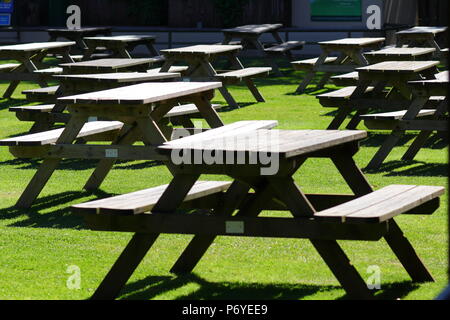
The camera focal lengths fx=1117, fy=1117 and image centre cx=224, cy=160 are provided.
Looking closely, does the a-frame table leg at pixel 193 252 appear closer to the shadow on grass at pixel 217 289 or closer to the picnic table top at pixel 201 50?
the shadow on grass at pixel 217 289

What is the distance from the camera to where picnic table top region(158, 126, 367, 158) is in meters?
5.37

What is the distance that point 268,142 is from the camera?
5.66 metres

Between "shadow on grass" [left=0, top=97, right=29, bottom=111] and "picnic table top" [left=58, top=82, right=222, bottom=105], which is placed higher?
"picnic table top" [left=58, top=82, right=222, bottom=105]

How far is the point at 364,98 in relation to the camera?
12312mm

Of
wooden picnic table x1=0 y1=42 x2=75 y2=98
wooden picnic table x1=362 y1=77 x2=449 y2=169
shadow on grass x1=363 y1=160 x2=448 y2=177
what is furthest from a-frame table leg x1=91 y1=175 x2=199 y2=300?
wooden picnic table x1=0 y1=42 x2=75 y2=98

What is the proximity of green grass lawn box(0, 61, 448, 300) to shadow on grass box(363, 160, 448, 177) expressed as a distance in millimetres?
18

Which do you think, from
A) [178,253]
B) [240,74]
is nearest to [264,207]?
[178,253]

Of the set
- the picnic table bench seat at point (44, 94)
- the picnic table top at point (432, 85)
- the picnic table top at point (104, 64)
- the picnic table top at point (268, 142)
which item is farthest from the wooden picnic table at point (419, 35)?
the picnic table top at point (268, 142)

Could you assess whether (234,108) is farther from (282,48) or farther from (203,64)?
(282,48)

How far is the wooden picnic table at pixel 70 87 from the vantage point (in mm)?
10023

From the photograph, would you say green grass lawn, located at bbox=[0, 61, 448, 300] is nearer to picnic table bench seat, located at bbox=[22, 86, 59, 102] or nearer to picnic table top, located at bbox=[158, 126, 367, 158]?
picnic table top, located at bbox=[158, 126, 367, 158]

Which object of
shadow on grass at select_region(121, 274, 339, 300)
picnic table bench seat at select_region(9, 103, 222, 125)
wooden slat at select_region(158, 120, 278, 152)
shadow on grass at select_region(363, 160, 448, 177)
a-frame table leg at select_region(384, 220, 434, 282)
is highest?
wooden slat at select_region(158, 120, 278, 152)

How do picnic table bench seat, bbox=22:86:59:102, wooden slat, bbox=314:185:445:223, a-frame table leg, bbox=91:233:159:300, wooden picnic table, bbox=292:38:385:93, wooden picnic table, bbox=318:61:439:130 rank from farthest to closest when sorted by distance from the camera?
wooden picnic table, bbox=292:38:385:93
picnic table bench seat, bbox=22:86:59:102
wooden picnic table, bbox=318:61:439:130
a-frame table leg, bbox=91:233:159:300
wooden slat, bbox=314:185:445:223
